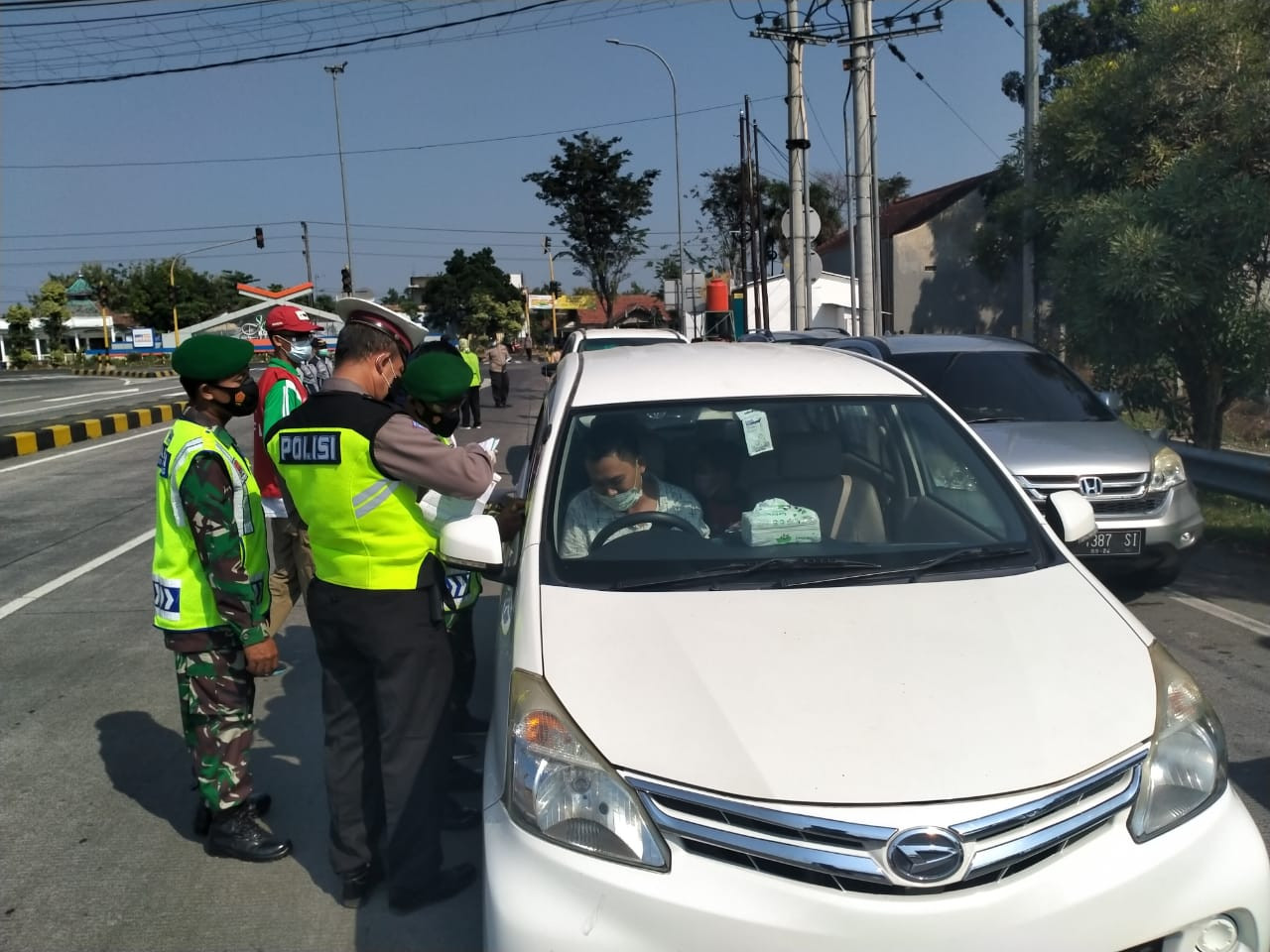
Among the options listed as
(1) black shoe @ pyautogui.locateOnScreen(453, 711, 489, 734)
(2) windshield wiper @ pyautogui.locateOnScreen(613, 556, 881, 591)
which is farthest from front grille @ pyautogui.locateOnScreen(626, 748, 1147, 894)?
(1) black shoe @ pyautogui.locateOnScreen(453, 711, 489, 734)

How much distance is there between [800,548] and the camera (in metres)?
3.30

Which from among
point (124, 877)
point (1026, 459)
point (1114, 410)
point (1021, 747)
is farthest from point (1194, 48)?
point (124, 877)

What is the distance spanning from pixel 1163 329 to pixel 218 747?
27.0 feet

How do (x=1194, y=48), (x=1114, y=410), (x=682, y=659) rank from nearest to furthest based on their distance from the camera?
1. (x=682, y=659)
2. (x=1114, y=410)
3. (x=1194, y=48)

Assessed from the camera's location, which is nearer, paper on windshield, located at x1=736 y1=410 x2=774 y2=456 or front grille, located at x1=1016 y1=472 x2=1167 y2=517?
paper on windshield, located at x1=736 y1=410 x2=774 y2=456

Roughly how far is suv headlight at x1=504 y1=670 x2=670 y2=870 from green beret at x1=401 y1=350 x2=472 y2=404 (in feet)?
3.72

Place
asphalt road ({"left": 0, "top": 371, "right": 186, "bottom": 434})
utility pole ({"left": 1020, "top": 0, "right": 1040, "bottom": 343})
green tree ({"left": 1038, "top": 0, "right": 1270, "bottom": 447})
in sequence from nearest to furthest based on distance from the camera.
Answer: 1. green tree ({"left": 1038, "top": 0, "right": 1270, "bottom": 447})
2. utility pole ({"left": 1020, "top": 0, "right": 1040, "bottom": 343})
3. asphalt road ({"left": 0, "top": 371, "right": 186, "bottom": 434})

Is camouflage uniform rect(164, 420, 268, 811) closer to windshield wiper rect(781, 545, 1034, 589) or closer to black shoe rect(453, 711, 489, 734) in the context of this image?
black shoe rect(453, 711, 489, 734)

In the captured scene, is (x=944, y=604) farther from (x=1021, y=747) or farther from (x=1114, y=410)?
(x=1114, y=410)

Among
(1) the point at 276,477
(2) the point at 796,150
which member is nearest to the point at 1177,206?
(1) the point at 276,477

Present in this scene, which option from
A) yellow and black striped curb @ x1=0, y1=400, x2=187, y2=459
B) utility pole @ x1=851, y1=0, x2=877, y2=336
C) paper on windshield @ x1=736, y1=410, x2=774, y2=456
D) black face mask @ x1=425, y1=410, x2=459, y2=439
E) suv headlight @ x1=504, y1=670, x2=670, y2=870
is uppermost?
utility pole @ x1=851, y1=0, x2=877, y2=336

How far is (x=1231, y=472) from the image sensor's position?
8.20m

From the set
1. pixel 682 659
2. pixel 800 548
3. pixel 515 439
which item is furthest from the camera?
pixel 515 439

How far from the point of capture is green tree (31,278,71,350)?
2805 inches
